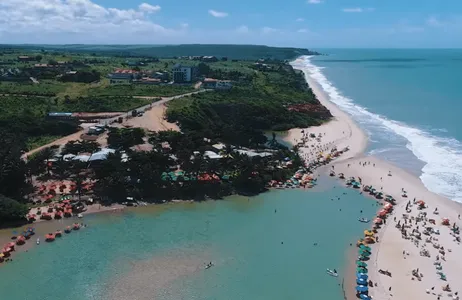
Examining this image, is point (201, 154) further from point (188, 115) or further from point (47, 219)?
point (188, 115)

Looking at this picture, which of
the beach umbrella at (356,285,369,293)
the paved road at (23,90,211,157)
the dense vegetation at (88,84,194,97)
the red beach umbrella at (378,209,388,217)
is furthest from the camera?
the dense vegetation at (88,84,194,97)

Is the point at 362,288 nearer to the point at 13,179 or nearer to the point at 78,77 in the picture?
the point at 13,179

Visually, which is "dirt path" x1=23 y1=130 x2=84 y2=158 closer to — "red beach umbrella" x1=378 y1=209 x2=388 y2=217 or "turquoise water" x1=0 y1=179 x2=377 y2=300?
"turquoise water" x1=0 y1=179 x2=377 y2=300

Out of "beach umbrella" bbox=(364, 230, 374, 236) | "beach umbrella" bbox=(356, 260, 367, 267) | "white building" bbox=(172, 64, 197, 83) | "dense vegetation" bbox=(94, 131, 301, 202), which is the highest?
"white building" bbox=(172, 64, 197, 83)

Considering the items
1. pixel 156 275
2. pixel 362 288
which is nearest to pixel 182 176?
pixel 156 275

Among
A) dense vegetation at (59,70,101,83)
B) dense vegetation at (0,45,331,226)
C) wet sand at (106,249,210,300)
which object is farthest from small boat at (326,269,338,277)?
dense vegetation at (59,70,101,83)
